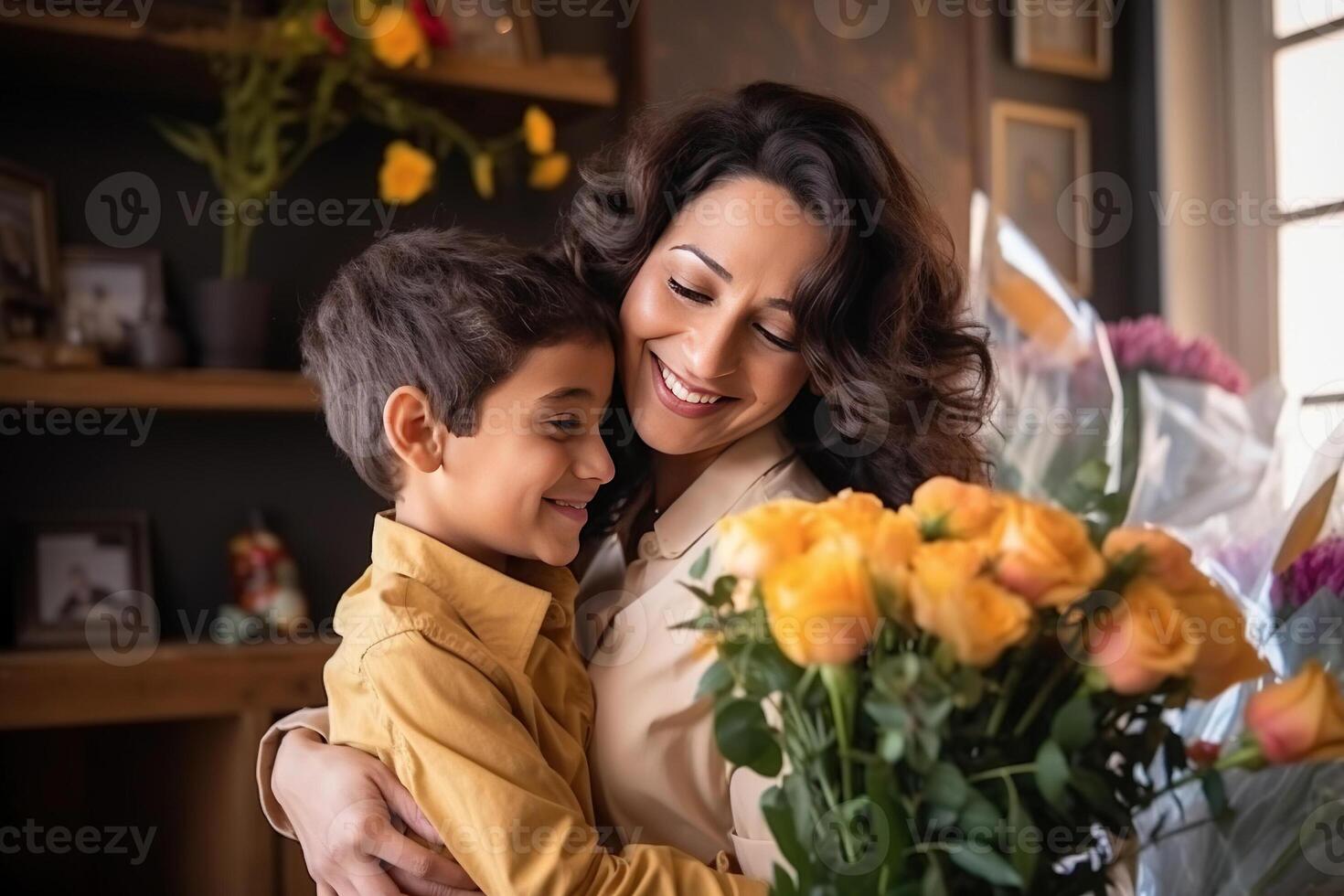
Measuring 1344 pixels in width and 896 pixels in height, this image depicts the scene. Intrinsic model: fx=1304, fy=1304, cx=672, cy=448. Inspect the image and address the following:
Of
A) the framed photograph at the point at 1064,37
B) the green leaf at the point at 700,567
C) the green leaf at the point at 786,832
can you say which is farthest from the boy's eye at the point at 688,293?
A: the framed photograph at the point at 1064,37

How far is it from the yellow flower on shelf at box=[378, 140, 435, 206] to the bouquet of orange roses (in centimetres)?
190

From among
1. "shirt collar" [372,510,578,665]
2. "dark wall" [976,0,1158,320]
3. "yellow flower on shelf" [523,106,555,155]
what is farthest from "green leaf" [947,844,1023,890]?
"dark wall" [976,0,1158,320]

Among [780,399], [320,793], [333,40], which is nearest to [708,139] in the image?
[780,399]

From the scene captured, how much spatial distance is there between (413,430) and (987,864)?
2.28ft

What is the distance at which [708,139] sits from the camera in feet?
4.27

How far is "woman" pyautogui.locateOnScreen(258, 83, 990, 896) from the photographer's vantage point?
45.3 inches

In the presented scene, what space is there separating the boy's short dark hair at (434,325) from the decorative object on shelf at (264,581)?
1.26m

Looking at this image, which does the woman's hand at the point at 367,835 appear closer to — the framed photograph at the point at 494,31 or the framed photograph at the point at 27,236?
the framed photograph at the point at 27,236

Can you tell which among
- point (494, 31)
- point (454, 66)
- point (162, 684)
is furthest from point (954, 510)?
point (494, 31)

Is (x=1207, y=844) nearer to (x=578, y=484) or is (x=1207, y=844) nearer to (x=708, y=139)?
(x=578, y=484)

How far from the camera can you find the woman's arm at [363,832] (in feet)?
3.37

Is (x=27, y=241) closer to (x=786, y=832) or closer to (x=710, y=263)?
(x=710, y=263)

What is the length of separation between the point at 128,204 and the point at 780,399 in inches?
65.2

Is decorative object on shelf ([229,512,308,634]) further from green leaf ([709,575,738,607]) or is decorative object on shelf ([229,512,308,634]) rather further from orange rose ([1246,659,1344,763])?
orange rose ([1246,659,1344,763])
